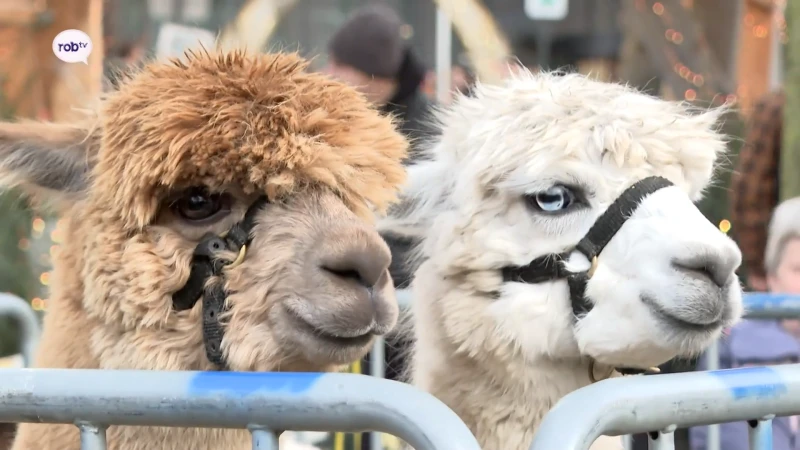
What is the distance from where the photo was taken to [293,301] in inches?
63.1

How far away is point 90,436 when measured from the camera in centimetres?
116

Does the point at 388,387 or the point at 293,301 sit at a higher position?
the point at 388,387

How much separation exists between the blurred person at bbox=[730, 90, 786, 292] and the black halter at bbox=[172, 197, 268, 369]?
332 centimetres

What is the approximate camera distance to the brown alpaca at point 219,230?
1.61 m

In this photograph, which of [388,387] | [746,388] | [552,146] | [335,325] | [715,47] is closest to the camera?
[388,387]

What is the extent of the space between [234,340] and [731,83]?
19.8 ft

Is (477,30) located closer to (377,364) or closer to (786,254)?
(786,254)

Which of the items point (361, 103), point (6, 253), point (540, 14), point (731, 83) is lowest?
point (6, 253)

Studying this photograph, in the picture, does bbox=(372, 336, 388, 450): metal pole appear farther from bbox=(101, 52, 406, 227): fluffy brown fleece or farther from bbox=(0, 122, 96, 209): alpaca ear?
bbox=(0, 122, 96, 209): alpaca ear

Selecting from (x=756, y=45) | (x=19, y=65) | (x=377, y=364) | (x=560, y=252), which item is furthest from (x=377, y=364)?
(x=756, y=45)

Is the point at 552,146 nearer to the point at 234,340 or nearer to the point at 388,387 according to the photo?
the point at 234,340

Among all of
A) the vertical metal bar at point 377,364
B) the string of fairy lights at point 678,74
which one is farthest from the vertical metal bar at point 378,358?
the string of fairy lights at point 678,74

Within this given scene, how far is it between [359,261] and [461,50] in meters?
5.33

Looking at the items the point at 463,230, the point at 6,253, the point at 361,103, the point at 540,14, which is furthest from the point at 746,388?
the point at 540,14
